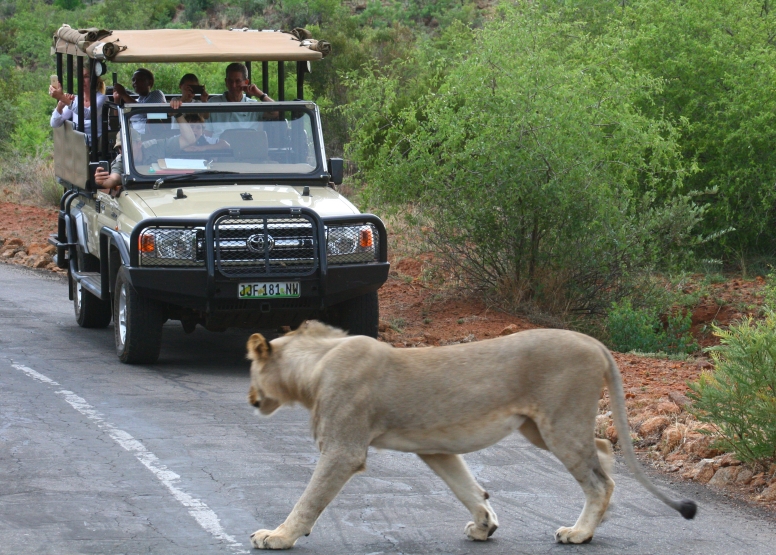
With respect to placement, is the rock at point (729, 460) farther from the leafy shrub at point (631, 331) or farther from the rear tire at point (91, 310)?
the rear tire at point (91, 310)

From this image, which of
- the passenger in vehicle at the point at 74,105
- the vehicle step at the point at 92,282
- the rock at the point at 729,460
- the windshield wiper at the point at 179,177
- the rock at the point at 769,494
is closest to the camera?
the rock at the point at 769,494

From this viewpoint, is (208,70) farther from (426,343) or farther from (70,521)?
(70,521)

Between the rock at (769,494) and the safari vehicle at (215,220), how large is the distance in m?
3.81

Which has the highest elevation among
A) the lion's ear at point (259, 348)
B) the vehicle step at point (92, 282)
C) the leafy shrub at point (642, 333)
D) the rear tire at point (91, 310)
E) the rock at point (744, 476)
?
the lion's ear at point (259, 348)

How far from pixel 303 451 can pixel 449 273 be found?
660 centimetres

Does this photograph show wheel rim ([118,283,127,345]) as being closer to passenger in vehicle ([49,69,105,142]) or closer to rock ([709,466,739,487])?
passenger in vehicle ([49,69,105,142])

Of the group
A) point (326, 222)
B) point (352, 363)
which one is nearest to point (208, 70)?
point (326, 222)

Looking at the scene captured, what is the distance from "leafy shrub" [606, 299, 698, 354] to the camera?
11.7 metres

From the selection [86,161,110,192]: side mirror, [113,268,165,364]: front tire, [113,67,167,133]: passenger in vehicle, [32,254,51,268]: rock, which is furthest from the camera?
[32,254,51,268]: rock

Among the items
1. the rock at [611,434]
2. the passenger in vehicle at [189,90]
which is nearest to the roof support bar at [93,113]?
the passenger in vehicle at [189,90]

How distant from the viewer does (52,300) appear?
43.7ft

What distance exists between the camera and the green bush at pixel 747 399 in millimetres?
6457

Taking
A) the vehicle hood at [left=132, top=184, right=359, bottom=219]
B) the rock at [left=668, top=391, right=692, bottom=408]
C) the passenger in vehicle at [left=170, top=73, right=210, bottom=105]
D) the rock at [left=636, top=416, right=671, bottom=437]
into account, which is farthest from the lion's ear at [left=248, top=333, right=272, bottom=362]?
the passenger in vehicle at [left=170, top=73, right=210, bottom=105]

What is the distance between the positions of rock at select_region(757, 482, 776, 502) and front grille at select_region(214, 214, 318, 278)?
3.92 meters
